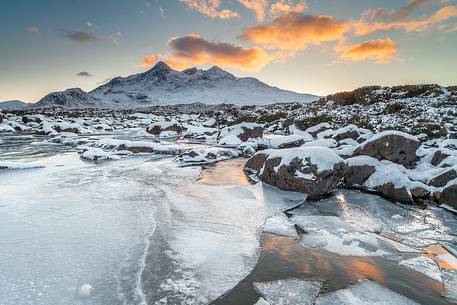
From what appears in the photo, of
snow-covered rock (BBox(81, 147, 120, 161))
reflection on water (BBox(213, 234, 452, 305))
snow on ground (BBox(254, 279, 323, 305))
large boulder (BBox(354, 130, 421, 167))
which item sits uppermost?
large boulder (BBox(354, 130, 421, 167))

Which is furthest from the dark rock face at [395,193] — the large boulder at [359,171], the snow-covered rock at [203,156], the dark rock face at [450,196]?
the snow-covered rock at [203,156]

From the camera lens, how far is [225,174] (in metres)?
13.0

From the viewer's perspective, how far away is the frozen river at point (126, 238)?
453 centimetres

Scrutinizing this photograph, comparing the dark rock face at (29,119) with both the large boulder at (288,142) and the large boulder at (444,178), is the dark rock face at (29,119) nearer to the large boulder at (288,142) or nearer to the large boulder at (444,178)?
the large boulder at (288,142)

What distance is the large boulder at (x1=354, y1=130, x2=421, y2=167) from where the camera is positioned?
1209 centimetres

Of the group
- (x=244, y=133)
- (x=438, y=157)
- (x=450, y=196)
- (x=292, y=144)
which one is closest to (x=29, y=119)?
(x=244, y=133)

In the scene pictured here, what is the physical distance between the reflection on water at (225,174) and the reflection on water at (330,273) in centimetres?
544

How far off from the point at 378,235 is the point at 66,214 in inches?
273

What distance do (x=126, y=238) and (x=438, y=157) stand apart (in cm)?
1139

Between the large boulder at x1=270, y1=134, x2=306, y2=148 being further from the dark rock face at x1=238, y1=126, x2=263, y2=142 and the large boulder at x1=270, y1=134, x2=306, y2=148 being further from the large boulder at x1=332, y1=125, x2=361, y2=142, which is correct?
the dark rock face at x1=238, y1=126, x2=263, y2=142

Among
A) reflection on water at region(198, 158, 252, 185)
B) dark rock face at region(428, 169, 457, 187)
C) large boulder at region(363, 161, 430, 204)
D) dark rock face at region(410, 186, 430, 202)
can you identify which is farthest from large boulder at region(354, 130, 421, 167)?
reflection on water at region(198, 158, 252, 185)

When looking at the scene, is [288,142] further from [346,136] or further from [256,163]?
[256,163]

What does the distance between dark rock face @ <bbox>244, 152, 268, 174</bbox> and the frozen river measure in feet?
7.62

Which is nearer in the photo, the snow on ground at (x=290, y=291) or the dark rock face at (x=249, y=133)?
the snow on ground at (x=290, y=291)
